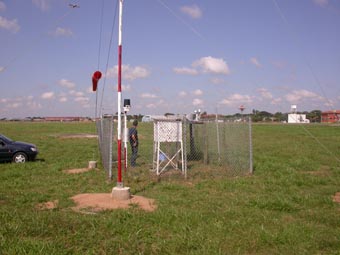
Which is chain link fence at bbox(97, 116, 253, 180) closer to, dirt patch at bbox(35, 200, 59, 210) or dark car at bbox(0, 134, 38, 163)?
dirt patch at bbox(35, 200, 59, 210)

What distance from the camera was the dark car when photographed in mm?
16078

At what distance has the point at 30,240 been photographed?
5.57 m

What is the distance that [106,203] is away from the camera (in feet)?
27.1

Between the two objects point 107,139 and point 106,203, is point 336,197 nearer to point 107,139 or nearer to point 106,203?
point 106,203

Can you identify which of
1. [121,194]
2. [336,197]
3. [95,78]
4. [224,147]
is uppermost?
[95,78]

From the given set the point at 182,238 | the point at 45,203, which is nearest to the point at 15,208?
the point at 45,203

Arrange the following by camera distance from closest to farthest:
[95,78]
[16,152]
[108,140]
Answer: [95,78]
[108,140]
[16,152]

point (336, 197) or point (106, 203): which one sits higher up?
point (106, 203)

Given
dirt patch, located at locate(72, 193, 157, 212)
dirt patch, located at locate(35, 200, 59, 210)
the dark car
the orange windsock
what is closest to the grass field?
dirt patch, located at locate(35, 200, 59, 210)

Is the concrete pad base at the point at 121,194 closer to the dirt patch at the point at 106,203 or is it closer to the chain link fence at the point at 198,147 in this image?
the dirt patch at the point at 106,203

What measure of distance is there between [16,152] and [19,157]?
0.79ft

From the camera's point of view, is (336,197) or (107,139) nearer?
(336,197)

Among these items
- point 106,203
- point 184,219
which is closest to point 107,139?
point 106,203

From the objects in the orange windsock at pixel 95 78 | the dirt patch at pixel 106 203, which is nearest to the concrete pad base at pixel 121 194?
the dirt patch at pixel 106 203
